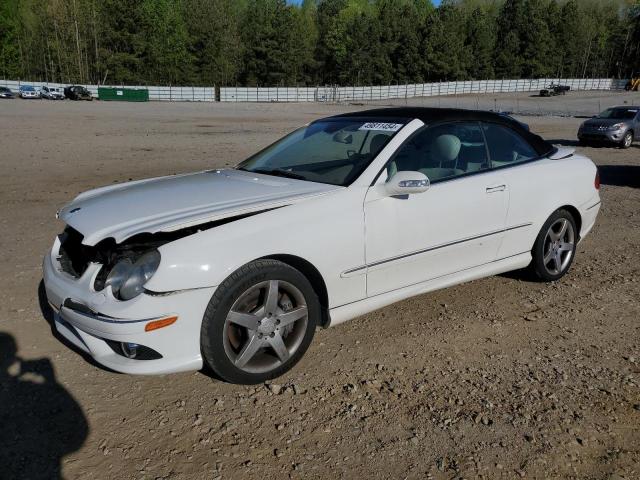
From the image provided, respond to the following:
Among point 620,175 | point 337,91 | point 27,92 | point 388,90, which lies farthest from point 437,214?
point 388,90

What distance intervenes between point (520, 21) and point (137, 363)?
11369 centimetres

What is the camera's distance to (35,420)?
110 inches

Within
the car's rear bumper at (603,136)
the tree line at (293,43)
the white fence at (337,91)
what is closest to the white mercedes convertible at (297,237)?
the car's rear bumper at (603,136)

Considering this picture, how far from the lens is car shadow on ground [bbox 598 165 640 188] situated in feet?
34.3

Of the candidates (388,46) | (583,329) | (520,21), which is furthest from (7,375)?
(520,21)

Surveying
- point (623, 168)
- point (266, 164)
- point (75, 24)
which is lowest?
point (623, 168)

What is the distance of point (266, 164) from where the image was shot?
4.25m

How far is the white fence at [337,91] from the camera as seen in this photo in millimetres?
65312

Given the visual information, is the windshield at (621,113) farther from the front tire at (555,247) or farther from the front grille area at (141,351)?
the front grille area at (141,351)

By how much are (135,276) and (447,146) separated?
8.11 ft

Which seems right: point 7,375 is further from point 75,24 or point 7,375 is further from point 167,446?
point 75,24

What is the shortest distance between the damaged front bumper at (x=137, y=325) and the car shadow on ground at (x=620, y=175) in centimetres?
979

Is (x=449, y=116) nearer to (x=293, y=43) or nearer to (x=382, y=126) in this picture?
(x=382, y=126)

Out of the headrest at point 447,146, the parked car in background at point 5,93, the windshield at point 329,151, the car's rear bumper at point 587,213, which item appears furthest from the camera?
the parked car in background at point 5,93
